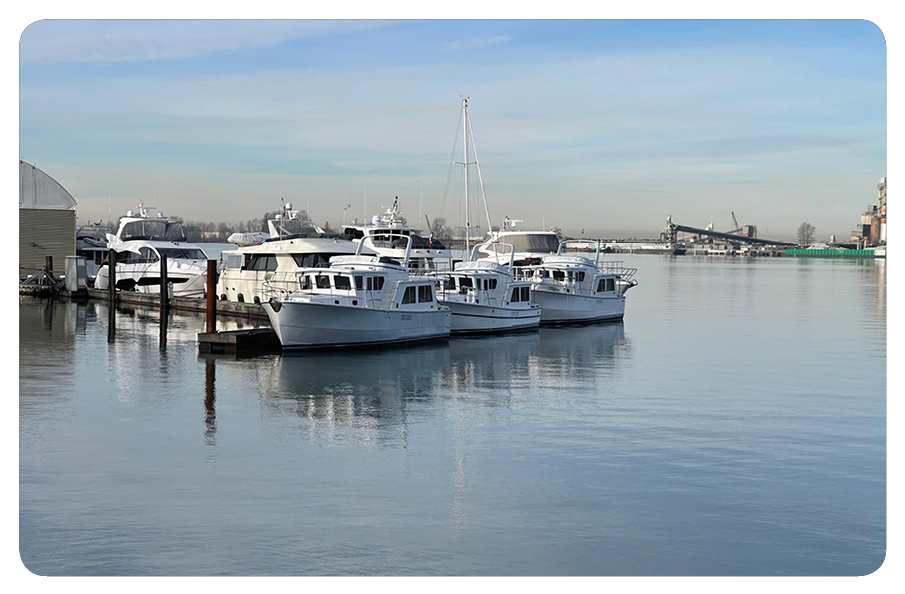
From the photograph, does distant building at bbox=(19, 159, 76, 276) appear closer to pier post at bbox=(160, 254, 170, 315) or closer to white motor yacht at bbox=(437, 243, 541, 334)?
pier post at bbox=(160, 254, 170, 315)

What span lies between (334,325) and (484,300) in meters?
9.51

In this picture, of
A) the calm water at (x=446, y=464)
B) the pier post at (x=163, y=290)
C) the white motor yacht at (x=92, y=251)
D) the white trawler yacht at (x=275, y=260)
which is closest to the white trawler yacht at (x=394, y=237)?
the white trawler yacht at (x=275, y=260)

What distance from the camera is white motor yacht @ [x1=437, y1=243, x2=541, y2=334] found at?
119 feet

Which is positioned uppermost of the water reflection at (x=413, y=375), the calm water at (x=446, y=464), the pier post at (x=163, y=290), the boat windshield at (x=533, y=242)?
the boat windshield at (x=533, y=242)

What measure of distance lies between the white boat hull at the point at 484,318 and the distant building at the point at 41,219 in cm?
2955

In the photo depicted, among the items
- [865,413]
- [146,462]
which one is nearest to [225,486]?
[146,462]

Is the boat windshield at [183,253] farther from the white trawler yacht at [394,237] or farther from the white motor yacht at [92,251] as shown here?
the white trawler yacht at [394,237]

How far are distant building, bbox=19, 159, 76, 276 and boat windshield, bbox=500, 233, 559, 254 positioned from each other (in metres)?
26.8

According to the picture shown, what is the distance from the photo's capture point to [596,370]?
28125 mm

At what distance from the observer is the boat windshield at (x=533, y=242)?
61.3m

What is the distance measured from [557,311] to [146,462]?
29337mm

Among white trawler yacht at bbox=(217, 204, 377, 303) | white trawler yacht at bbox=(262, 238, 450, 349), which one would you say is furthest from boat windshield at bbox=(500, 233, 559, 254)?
white trawler yacht at bbox=(262, 238, 450, 349)

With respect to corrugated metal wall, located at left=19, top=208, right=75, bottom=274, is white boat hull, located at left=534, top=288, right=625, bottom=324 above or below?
below

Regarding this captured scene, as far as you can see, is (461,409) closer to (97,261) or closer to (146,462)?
(146,462)
